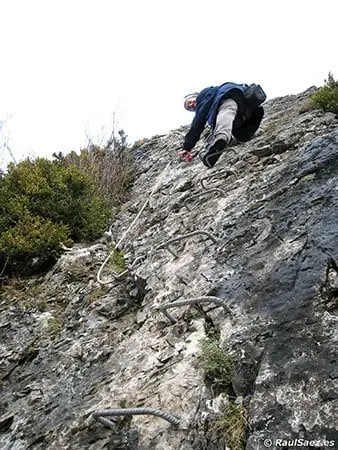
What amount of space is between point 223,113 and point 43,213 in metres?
3.23

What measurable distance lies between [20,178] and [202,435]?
19.7 feet

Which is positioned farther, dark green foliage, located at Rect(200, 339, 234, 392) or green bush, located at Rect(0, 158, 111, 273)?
green bush, located at Rect(0, 158, 111, 273)

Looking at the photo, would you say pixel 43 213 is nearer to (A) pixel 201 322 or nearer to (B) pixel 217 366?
(A) pixel 201 322

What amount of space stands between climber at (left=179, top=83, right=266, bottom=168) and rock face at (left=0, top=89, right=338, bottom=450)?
0.46 meters

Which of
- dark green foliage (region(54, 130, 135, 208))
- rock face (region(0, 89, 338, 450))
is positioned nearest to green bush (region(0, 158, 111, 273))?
rock face (region(0, 89, 338, 450))

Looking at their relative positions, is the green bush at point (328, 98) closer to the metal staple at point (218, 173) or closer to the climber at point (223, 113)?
the climber at point (223, 113)

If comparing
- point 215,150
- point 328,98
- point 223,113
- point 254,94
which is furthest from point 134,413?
point 328,98

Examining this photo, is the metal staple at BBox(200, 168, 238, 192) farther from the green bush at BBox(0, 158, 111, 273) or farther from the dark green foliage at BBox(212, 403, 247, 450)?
the dark green foliage at BBox(212, 403, 247, 450)

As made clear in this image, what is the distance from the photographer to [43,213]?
729 centimetres

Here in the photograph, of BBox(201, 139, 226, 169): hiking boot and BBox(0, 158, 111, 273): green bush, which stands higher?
BBox(0, 158, 111, 273): green bush

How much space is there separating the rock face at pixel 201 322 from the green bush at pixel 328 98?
225 mm

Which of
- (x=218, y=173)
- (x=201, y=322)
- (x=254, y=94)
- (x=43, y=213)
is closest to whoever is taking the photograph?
(x=201, y=322)

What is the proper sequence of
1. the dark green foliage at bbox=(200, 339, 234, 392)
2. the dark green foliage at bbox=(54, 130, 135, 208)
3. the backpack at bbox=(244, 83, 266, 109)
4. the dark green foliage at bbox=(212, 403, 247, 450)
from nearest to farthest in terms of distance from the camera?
the dark green foliage at bbox=(212, 403, 247, 450), the dark green foliage at bbox=(200, 339, 234, 392), the backpack at bbox=(244, 83, 266, 109), the dark green foliage at bbox=(54, 130, 135, 208)

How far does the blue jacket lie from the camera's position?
6.29 metres
